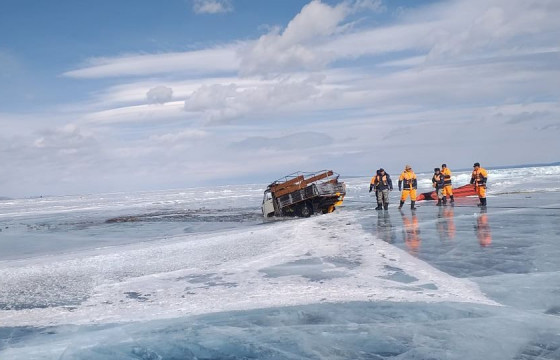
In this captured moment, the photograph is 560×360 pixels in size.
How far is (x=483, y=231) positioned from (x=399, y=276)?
5.56 meters

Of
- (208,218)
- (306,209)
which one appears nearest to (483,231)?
(306,209)

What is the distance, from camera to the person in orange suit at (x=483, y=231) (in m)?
10.8

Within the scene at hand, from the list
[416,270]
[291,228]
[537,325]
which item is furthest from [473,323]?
[291,228]

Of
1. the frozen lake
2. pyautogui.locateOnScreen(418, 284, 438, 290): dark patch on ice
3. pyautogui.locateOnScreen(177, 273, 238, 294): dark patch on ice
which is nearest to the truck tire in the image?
the frozen lake

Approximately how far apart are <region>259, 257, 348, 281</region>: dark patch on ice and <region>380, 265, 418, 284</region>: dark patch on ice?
76cm

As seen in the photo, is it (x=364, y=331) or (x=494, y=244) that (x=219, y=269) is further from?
(x=494, y=244)

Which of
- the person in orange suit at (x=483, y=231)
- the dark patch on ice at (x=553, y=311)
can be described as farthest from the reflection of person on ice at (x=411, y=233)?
the dark patch on ice at (x=553, y=311)

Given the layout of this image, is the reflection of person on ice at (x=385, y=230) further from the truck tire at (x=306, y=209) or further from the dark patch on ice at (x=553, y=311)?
the dark patch on ice at (x=553, y=311)

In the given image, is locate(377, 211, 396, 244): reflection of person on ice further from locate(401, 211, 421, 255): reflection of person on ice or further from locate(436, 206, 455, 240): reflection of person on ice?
locate(436, 206, 455, 240): reflection of person on ice

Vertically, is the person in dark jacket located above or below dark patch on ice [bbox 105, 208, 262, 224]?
above

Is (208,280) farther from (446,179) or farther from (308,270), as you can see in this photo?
(446,179)

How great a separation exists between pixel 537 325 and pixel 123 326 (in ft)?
15.6

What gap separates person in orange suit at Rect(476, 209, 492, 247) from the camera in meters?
10.8

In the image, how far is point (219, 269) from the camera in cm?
971
